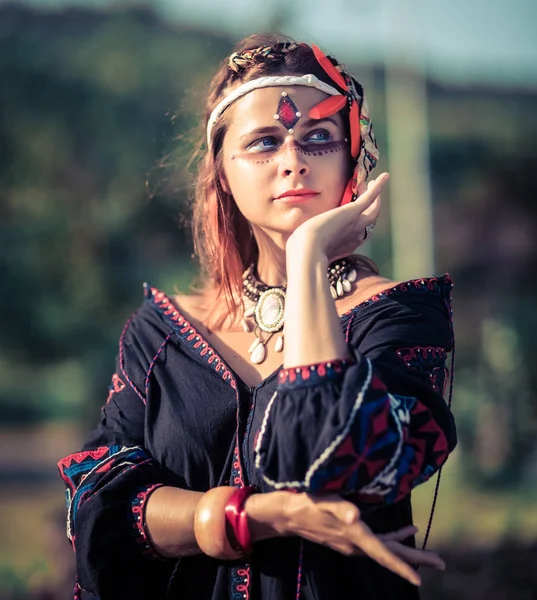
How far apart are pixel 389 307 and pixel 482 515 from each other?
5.74 metres

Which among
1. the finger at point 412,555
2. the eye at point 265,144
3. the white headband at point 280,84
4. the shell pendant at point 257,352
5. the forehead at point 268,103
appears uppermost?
the white headband at point 280,84

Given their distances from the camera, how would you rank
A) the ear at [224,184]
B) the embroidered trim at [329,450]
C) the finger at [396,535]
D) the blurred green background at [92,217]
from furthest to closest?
the blurred green background at [92,217] → the ear at [224,184] → the finger at [396,535] → the embroidered trim at [329,450]

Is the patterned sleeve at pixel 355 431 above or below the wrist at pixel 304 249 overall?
below

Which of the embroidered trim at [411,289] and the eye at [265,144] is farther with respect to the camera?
the eye at [265,144]

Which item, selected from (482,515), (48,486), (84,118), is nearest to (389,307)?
(84,118)

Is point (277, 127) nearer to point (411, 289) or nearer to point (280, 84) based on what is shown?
point (280, 84)

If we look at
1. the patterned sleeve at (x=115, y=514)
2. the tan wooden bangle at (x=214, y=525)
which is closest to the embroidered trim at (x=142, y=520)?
the patterned sleeve at (x=115, y=514)

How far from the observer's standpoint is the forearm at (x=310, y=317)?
1927mm

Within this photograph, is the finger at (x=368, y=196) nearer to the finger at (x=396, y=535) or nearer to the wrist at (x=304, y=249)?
the wrist at (x=304, y=249)

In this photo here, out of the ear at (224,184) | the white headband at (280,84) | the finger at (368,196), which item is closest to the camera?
the finger at (368,196)

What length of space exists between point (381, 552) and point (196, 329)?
982mm

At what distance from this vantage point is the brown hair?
2.54 meters

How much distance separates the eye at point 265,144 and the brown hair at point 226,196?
0.62ft

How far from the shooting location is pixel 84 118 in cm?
611
